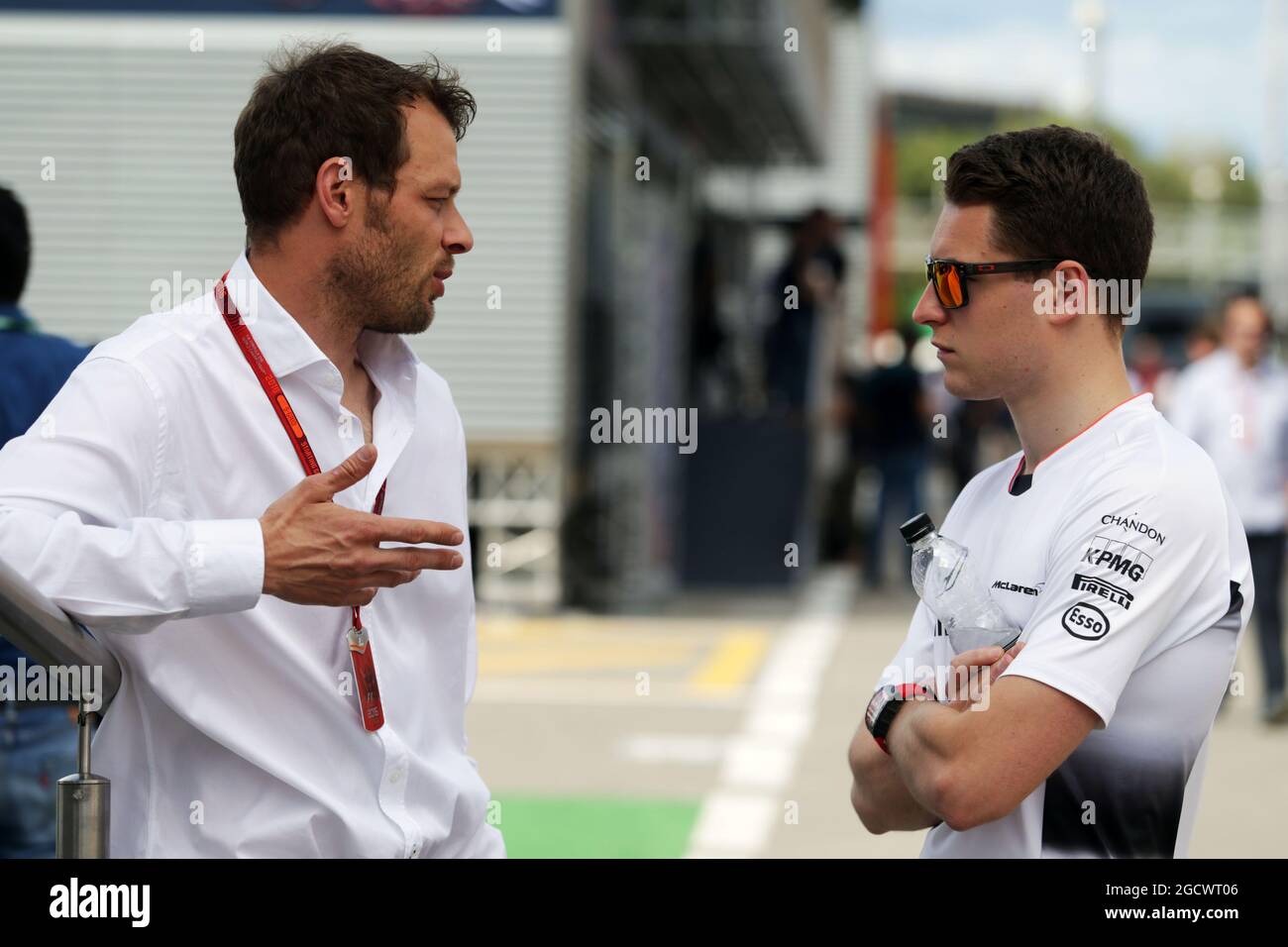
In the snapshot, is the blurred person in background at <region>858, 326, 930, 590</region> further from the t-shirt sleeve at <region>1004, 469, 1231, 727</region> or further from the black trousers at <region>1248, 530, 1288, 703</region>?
the t-shirt sleeve at <region>1004, 469, 1231, 727</region>

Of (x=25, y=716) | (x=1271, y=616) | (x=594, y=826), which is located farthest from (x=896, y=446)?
(x=25, y=716)

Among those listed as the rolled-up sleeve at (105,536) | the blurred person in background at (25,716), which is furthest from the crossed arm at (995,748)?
the blurred person in background at (25,716)

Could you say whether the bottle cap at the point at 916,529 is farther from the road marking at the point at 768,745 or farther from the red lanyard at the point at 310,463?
the road marking at the point at 768,745

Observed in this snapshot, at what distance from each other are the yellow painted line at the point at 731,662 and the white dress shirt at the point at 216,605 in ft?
27.2

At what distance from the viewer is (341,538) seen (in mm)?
2471

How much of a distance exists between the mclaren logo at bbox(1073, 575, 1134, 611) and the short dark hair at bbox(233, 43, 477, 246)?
1205 millimetres

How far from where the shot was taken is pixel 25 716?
4074 mm

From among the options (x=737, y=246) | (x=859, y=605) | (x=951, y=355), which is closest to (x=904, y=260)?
(x=737, y=246)

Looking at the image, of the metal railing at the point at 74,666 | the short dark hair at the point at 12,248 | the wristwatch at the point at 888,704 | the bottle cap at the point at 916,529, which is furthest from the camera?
the short dark hair at the point at 12,248

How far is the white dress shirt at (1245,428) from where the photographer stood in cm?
1005

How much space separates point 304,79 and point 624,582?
40.8 ft

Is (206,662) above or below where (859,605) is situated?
above
